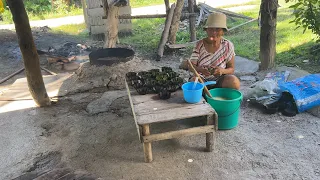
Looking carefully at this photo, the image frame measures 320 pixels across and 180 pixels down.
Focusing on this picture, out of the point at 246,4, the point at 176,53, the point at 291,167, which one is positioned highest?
the point at 246,4

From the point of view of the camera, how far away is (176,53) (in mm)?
7457

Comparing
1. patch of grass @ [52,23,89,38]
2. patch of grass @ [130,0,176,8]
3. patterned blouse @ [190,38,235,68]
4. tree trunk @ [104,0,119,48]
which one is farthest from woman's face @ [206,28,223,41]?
patch of grass @ [130,0,176,8]

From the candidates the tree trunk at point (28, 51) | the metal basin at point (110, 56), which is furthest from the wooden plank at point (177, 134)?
the metal basin at point (110, 56)

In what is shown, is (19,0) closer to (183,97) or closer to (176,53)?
(183,97)

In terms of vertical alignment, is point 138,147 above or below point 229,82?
below

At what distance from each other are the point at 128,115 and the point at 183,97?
1.21m

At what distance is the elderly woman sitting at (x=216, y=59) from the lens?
3678 millimetres

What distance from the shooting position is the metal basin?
5.57 m

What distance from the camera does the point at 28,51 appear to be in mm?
4234

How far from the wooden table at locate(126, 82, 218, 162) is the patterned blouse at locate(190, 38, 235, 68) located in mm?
823

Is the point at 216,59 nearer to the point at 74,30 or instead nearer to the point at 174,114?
the point at 174,114

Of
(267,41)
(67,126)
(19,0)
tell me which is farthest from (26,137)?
(267,41)

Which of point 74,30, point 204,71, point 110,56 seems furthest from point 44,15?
point 204,71

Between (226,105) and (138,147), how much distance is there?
1188mm
